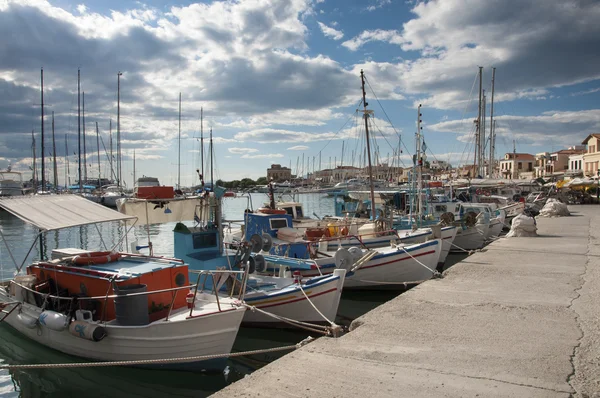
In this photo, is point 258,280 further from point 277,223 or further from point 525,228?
point 525,228

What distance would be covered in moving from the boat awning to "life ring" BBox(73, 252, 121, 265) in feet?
2.35

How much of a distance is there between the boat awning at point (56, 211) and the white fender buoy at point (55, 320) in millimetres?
1746

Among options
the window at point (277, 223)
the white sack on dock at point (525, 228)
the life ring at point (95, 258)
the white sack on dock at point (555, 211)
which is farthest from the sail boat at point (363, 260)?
the white sack on dock at point (555, 211)

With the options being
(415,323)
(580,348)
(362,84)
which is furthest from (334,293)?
(362,84)

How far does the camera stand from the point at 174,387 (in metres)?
8.10

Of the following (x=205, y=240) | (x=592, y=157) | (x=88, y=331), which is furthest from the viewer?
(x=592, y=157)

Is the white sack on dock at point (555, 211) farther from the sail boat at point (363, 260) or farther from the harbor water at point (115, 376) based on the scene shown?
the harbor water at point (115, 376)

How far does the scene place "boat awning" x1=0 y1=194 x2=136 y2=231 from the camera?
9.65 meters

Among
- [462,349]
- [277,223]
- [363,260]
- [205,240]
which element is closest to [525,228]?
[363,260]

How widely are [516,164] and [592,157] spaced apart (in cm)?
3640

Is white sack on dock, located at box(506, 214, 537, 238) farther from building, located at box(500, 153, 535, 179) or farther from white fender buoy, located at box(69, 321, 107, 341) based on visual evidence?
building, located at box(500, 153, 535, 179)

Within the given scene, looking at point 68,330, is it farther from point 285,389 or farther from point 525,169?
point 525,169

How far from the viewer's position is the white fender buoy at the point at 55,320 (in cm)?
830

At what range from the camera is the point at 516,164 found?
9675cm
